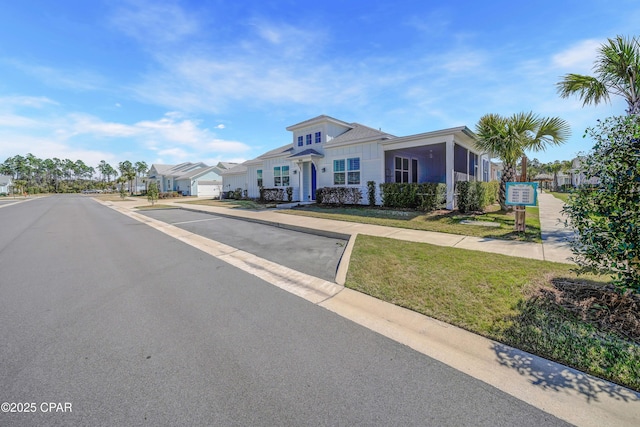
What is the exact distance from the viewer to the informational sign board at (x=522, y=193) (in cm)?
755

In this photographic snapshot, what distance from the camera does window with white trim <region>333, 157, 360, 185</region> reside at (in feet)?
52.2

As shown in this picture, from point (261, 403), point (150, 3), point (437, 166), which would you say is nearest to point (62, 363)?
point (261, 403)

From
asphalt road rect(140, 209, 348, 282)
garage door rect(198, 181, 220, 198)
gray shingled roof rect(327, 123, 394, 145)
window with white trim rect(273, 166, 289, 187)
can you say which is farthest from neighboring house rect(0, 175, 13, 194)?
gray shingled roof rect(327, 123, 394, 145)

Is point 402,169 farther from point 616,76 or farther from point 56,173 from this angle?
point 56,173

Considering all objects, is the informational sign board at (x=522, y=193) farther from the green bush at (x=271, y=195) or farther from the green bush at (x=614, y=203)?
the green bush at (x=271, y=195)

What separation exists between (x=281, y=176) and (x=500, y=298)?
19.0 metres

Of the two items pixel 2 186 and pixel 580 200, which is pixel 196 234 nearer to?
pixel 580 200

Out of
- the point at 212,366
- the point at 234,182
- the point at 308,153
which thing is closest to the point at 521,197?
the point at 212,366

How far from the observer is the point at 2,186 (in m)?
66.1

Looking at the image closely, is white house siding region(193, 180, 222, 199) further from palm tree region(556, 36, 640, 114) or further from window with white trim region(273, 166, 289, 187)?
Result: palm tree region(556, 36, 640, 114)

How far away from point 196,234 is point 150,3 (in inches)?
307

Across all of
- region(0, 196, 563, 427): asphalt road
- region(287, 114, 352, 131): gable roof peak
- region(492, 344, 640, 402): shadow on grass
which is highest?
region(287, 114, 352, 131): gable roof peak

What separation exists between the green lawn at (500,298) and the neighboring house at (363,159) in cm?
856

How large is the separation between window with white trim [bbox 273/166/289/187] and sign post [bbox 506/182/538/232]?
1544cm
